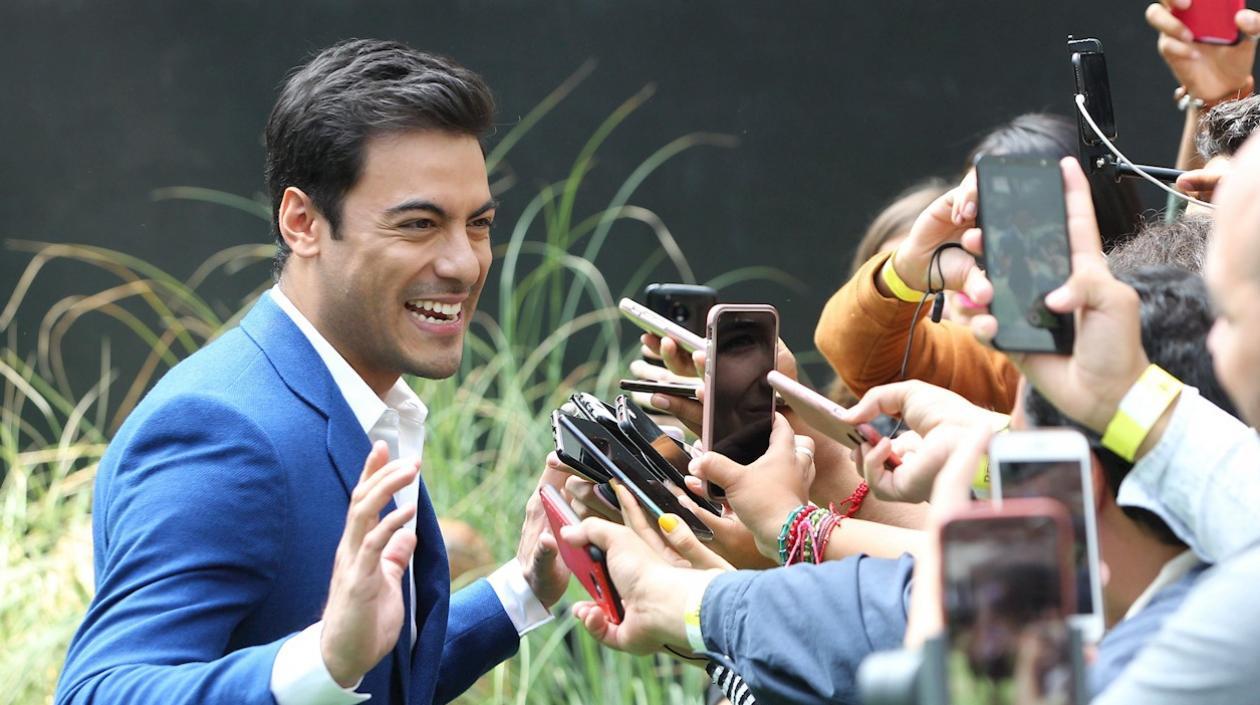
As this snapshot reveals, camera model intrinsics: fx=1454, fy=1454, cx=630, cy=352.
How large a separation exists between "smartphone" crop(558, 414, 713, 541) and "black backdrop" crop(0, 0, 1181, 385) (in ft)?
7.90

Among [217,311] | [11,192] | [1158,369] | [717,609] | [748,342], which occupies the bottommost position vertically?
[217,311]

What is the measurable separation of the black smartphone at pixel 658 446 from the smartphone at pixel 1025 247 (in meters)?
0.72

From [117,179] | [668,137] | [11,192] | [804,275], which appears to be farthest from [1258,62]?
[11,192]

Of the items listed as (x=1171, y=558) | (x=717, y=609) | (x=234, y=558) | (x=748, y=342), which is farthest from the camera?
(x=748, y=342)

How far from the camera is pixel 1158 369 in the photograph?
141cm

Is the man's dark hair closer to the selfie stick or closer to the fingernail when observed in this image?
the fingernail

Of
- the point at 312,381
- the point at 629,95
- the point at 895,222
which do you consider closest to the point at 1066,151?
the point at 895,222

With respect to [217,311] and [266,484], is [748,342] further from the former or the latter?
[217,311]

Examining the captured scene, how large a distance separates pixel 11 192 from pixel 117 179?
0.36 metres

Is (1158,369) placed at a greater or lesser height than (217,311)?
greater

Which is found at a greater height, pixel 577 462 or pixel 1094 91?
pixel 1094 91

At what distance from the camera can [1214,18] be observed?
2.43 m

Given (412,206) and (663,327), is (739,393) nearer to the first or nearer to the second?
(663,327)

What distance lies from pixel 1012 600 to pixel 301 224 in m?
1.45
